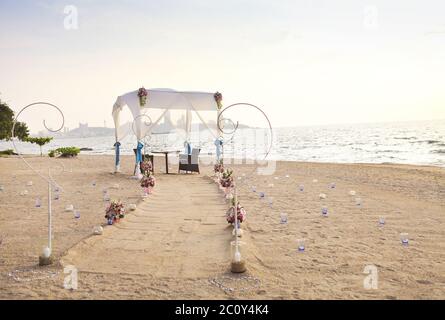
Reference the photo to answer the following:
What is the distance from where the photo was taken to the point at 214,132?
51.6 ft

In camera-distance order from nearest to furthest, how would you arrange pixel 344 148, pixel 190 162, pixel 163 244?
pixel 163 244 → pixel 190 162 → pixel 344 148

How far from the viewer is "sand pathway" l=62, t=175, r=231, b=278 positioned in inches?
184

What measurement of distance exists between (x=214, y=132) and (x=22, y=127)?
21.9 metres

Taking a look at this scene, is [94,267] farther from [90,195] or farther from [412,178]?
[412,178]

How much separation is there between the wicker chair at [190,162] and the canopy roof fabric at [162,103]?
1.47m

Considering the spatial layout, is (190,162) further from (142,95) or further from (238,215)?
(238,215)

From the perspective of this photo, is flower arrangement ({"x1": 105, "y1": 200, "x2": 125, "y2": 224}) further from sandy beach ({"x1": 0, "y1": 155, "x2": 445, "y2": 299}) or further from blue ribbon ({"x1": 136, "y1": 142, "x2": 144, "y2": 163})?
blue ribbon ({"x1": 136, "y1": 142, "x2": 144, "y2": 163})

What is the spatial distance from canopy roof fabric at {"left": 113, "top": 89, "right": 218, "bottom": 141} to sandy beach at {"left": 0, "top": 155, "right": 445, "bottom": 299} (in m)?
4.49

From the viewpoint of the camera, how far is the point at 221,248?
546 cm

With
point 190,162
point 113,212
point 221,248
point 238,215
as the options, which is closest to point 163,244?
point 221,248

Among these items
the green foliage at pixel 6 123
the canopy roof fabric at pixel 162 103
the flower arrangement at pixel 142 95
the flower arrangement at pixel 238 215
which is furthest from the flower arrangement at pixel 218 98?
the green foliage at pixel 6 123

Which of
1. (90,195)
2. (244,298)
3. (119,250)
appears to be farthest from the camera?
(90,195)

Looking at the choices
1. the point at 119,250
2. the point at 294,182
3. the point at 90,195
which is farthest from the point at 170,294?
the point at 294,182

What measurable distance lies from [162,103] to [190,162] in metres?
2.97
